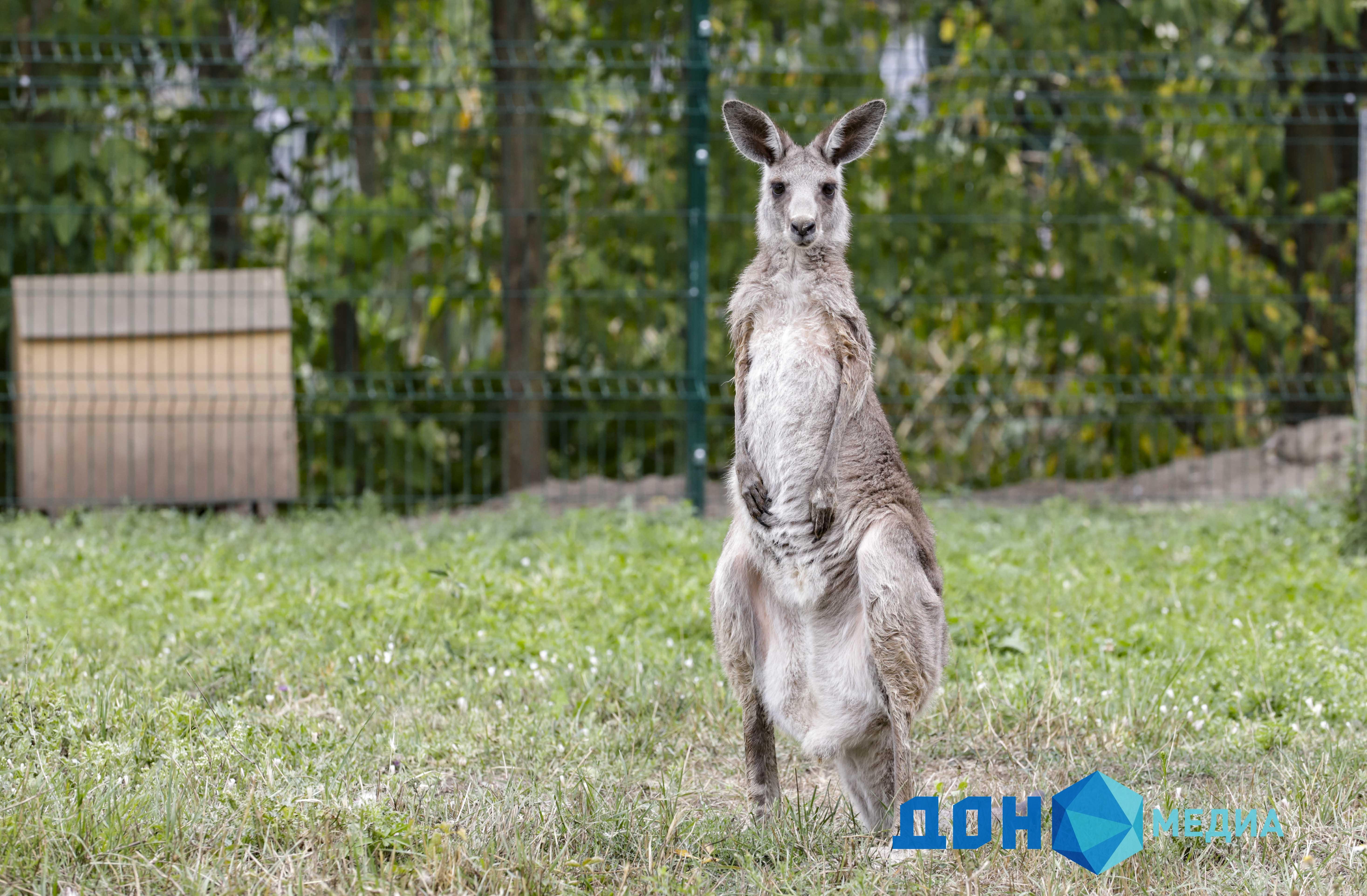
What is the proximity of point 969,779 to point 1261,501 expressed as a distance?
5715 mm

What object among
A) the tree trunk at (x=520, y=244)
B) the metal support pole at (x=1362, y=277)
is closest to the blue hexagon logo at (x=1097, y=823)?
the metal support pole at (x=1362, y=277)

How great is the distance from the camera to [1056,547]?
718 cm

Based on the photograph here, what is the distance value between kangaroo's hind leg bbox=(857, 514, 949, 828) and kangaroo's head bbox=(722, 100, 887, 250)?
0.87 metres

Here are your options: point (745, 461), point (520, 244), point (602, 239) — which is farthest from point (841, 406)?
point (520, 244)

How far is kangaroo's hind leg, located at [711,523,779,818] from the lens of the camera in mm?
3506

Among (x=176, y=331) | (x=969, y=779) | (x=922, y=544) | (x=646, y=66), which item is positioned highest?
(x=646, y=66)

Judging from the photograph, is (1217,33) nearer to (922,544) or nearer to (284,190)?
(284,190)

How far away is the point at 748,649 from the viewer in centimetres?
351

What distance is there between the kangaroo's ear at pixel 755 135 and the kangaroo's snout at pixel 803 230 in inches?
11.6

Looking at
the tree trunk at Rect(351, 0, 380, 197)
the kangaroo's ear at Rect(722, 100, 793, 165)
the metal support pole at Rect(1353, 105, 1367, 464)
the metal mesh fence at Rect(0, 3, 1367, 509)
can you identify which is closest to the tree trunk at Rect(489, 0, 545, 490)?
the metal mesh fence at Rect(0, 3, 1367, 509)

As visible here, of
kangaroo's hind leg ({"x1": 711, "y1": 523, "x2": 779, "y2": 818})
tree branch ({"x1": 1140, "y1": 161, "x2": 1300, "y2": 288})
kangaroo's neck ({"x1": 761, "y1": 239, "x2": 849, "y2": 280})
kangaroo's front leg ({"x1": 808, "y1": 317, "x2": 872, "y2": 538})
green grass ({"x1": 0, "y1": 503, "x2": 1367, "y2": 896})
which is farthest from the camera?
tree branch ({"x1": 1140, "y1": 161, "x2": 1300, "y2": 288})

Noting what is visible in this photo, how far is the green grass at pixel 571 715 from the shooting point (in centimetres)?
299

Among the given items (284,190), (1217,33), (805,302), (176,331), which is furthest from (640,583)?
(1217,33)

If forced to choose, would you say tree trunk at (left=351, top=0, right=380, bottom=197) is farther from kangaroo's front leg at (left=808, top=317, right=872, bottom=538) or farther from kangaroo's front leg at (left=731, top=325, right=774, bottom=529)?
kangaroo's front leg at (left=808, top=317, right=872, bottom=538)
